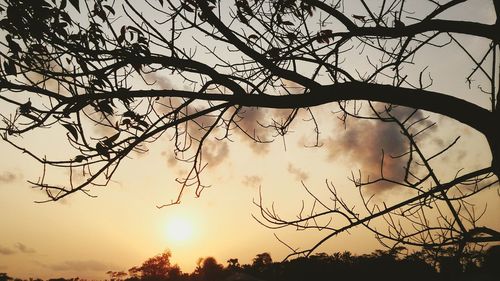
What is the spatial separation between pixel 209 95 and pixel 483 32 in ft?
6.40

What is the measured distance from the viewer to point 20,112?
104 inches

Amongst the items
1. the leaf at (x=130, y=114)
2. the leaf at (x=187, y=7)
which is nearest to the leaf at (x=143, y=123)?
the leaf at (x=130, y=114)

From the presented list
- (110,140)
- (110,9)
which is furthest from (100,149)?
(110,9)

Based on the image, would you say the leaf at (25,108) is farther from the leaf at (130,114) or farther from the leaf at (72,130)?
Result: the leaf at (130,114)

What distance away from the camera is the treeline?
237 centimetres

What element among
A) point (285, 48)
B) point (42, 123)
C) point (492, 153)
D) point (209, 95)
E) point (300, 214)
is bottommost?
point (300, 214)

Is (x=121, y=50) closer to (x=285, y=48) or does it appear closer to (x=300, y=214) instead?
(x=285, y=48)

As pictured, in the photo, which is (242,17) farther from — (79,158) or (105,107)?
(79,158)

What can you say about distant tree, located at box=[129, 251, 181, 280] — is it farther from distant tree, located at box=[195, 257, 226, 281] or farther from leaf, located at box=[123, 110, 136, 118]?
leaf, located at box=[123, 110, 136, 118]

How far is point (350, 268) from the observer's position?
106 ft

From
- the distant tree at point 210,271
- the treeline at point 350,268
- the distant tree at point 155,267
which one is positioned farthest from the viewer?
the distant tree at point 155,267

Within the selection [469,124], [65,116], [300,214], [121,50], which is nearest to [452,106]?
[469,124]

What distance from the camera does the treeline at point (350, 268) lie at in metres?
2.37

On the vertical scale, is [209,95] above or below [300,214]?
above
